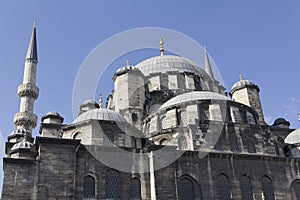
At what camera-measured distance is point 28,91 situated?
23.8 metres

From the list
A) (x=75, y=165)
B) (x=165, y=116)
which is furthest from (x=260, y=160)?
(x=75, y=165)

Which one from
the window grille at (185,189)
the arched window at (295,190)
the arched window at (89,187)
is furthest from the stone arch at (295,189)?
the arched window at (89,187)

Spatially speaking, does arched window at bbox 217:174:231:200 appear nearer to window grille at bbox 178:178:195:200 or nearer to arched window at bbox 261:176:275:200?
window grille at bbox 178:178:195:200

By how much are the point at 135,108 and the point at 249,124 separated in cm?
661

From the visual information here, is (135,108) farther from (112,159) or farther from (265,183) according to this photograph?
(265,183)

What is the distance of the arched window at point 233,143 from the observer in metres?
16.3

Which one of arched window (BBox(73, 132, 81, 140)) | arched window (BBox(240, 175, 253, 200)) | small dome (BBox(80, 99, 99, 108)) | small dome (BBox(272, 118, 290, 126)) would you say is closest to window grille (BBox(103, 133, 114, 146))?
arched window (BBox(73, 132, 81, 140))

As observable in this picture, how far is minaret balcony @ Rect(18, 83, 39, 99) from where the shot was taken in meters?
23.8

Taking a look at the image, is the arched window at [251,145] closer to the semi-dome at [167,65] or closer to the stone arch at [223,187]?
the stone arch at [223,187]

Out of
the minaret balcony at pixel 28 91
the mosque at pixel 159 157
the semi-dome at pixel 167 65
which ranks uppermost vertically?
the semi-dome at pixel 167 65

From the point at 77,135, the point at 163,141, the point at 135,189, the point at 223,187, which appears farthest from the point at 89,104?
the point at 223,187

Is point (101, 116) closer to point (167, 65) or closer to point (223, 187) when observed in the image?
point (223, 187)

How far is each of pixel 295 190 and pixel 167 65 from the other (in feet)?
42.7

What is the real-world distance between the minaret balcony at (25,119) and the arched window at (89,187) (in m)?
10.1
